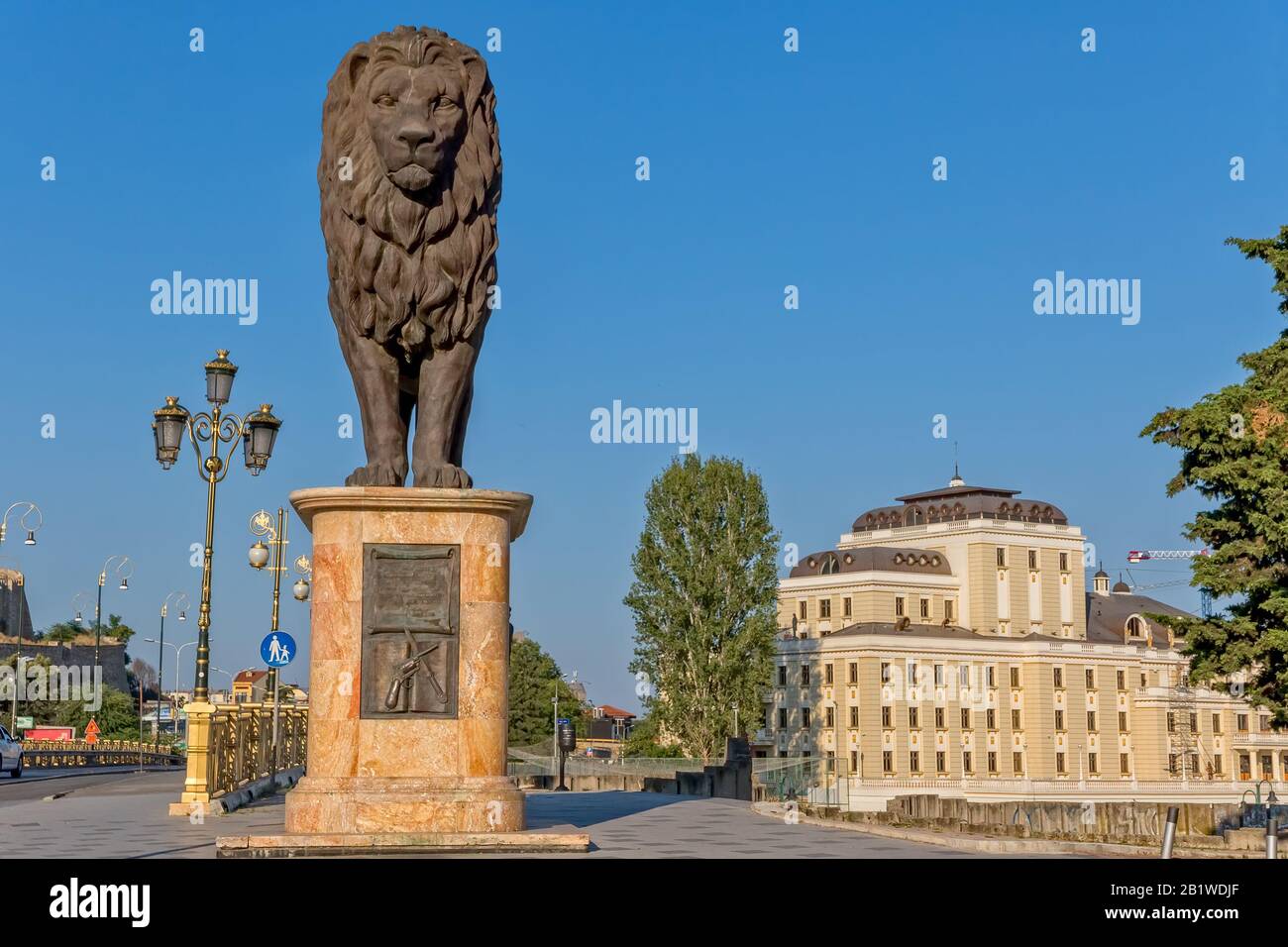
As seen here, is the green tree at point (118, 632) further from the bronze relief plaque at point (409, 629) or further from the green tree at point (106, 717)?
the bronze relief plaque at point (409, 629)

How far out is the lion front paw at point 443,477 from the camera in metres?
10.3

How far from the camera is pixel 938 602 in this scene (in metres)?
86.2

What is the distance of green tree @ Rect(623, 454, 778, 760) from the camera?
174 ft

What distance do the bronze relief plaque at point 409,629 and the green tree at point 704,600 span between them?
42.9m

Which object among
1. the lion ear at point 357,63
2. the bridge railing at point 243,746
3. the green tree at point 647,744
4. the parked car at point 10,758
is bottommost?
the green tree at point 647,744

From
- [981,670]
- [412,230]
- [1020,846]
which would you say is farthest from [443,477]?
[981,670]

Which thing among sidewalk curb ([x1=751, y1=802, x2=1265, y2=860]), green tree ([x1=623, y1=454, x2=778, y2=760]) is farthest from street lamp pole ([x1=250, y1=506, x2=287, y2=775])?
green tree ([x1=623, y1=454, x2=778, y2=760])

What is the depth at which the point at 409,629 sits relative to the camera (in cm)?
997

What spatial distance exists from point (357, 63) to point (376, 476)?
2.72 meters

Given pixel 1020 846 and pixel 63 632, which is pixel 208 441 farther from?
pixel 63 632

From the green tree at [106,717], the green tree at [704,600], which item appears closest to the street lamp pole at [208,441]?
the green tree at [704,600]

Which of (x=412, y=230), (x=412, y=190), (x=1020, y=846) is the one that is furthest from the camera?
(x=1020, y=846)
